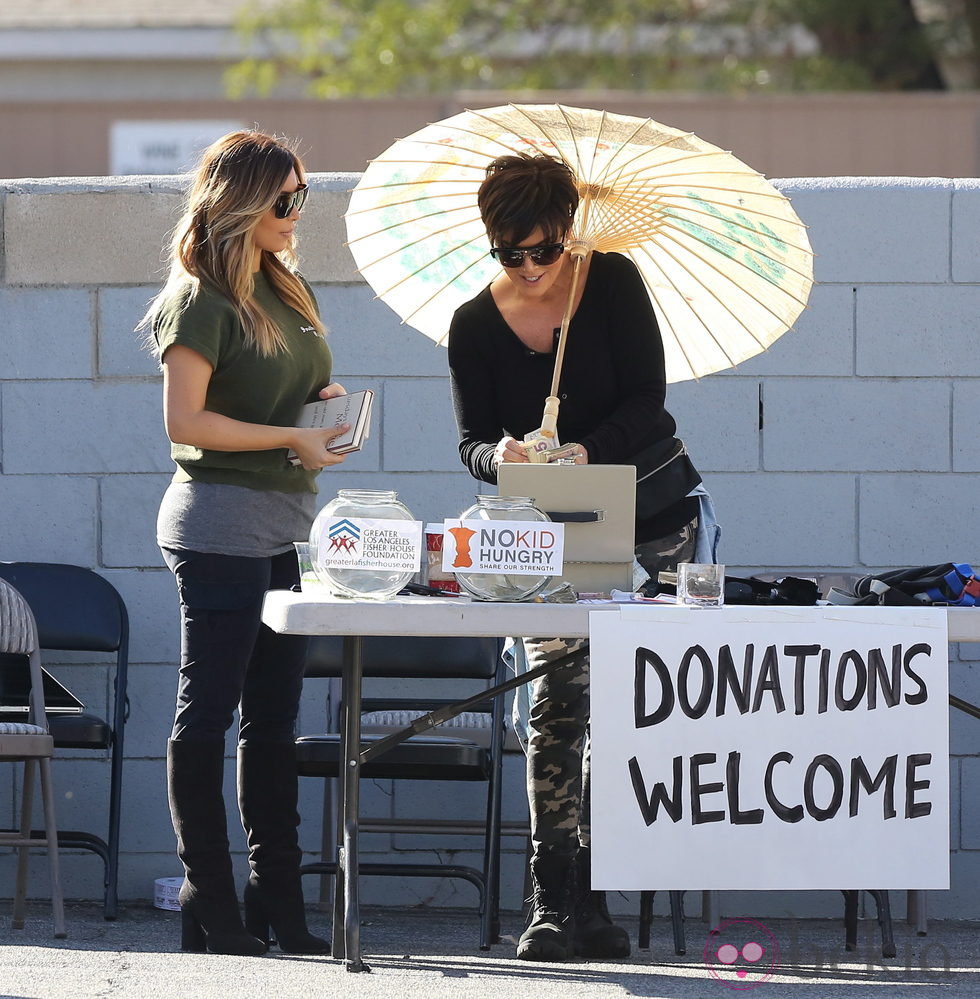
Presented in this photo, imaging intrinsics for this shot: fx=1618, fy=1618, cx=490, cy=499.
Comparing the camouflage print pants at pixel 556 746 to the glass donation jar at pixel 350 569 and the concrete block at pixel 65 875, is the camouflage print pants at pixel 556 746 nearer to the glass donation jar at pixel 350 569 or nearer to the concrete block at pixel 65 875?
the glass donation jar at pixel 350 569

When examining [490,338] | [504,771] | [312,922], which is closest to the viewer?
[490,338]

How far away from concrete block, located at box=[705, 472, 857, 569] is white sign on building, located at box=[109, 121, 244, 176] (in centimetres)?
631

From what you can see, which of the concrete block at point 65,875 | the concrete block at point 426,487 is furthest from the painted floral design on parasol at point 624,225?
the concrete block at point 65,875

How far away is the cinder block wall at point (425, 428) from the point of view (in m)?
4.44

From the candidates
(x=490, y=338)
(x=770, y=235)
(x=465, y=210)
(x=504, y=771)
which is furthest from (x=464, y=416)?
(x=504, y=771)

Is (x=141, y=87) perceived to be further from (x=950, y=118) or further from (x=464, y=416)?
(x=464, y=416)

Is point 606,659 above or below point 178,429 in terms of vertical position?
below

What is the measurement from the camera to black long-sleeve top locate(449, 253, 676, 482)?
3.52 meters

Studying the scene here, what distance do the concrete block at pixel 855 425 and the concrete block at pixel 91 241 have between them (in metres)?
1.77

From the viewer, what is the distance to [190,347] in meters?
3.31

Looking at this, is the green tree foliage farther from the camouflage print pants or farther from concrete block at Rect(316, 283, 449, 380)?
the camouflage print pants

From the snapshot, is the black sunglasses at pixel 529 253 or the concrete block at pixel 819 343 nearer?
the black sunglasses at pixel 529 253

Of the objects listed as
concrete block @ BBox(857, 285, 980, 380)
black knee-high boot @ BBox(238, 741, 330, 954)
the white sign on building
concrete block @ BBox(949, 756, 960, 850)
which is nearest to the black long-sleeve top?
black knee-high boot @ BBox(238, 741, 330, 954)

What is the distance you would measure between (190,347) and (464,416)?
64 cm
